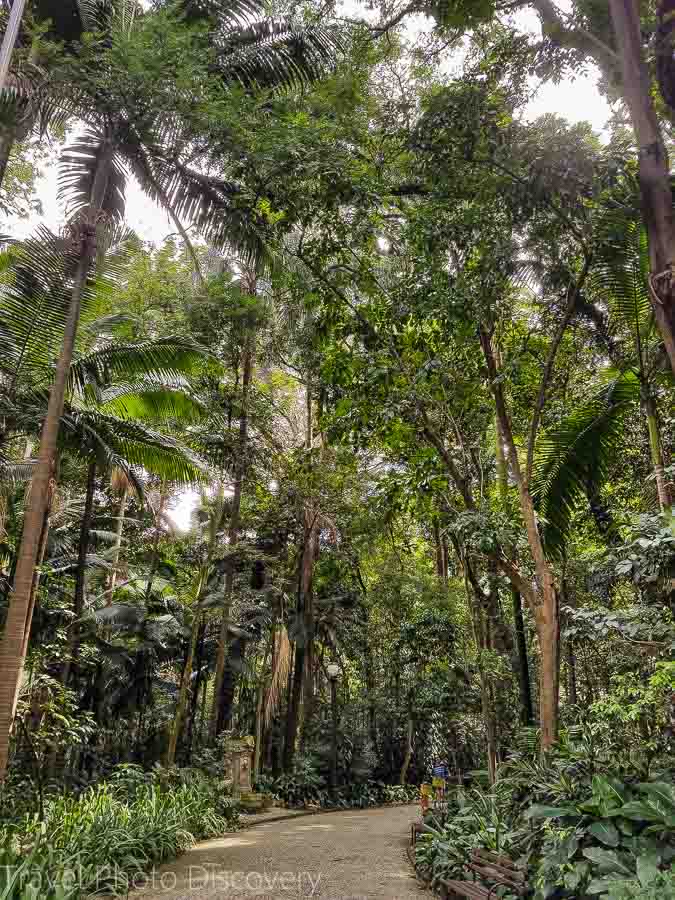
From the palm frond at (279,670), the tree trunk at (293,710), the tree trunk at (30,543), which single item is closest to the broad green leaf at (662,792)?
the tree trunk at (30,543)

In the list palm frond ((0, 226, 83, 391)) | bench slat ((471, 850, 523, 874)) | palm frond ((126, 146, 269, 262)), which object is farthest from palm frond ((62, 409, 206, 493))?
bench slat ((471, 850, 523, 874))

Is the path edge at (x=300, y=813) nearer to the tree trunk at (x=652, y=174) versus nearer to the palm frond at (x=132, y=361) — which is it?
the palm frond at (x=132, y=361)

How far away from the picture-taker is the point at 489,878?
502 centimetres

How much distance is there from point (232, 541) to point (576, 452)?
22.5 feet

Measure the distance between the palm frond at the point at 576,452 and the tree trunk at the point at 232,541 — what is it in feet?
17.9

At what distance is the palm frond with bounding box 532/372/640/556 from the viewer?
24.6 feet

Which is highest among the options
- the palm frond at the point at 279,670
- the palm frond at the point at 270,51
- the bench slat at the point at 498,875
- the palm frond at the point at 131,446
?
the palm frond at the point at 270,51

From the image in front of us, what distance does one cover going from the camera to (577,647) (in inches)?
520

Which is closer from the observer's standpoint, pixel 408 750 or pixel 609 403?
pixel 609 403

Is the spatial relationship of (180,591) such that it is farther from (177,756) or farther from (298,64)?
(298,64)

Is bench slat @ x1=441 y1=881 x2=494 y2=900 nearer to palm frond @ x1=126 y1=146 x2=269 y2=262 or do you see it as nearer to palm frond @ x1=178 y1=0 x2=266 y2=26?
palm frond @ x1=126 y1=146 x2=269 y2=262

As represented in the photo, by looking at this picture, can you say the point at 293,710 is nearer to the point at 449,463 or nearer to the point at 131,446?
the point at 131,446

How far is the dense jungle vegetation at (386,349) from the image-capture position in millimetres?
4828

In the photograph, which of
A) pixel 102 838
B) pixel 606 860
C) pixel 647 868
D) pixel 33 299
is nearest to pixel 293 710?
pixel 102 838
